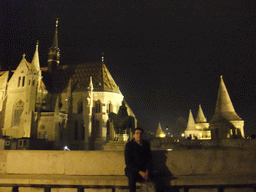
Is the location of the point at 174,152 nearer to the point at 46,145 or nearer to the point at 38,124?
the point at 46,145

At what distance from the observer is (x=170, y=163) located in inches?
235

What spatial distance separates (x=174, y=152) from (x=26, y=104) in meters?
41.0

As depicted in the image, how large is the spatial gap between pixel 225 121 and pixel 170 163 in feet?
70.1

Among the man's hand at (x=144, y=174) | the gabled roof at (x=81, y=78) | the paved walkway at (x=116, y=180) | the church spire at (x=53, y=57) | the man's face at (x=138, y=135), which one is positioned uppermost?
the church spire at (x=53, y=57)

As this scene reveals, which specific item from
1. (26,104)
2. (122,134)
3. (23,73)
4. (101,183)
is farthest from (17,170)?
(23,73)

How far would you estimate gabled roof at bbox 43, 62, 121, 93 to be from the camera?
47.8m

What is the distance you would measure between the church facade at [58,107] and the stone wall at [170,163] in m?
33.1

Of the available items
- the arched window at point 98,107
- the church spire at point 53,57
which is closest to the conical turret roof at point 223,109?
the arched window at point 98,107

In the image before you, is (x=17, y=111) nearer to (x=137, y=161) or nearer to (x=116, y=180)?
(x=116, y=180)

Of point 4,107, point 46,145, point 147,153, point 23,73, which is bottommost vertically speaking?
point 46,145

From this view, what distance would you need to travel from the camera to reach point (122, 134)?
50.4ft

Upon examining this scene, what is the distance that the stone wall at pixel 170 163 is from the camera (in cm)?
596

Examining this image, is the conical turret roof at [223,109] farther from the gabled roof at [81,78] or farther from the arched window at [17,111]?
the arched window at [17,111]

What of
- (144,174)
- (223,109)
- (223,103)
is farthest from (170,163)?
(223,103)
